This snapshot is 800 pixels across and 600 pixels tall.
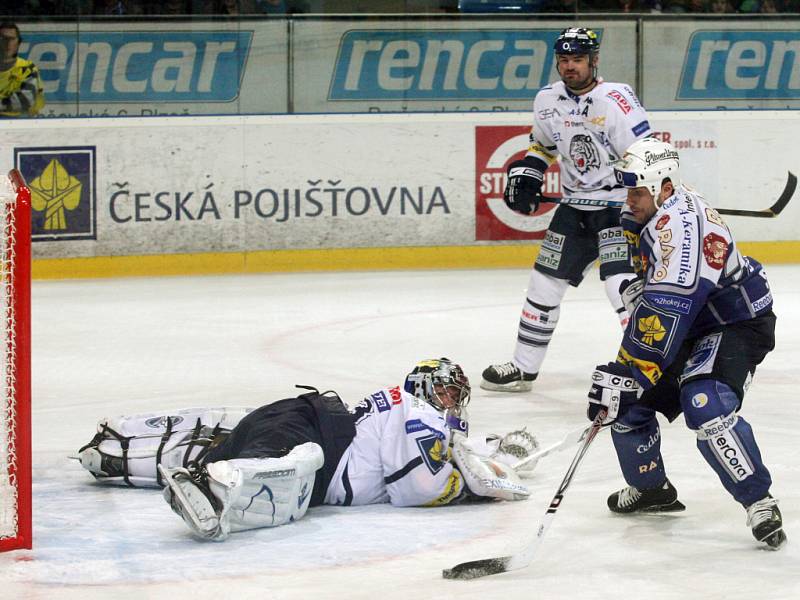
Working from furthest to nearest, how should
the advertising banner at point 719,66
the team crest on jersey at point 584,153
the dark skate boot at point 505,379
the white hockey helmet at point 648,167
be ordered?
1. the advertising banner at point 719,66
2. the dark skate boot at point 505,379
3. the team crest on jersey at point 584,153
4. the white hockey helmet at point 648,167

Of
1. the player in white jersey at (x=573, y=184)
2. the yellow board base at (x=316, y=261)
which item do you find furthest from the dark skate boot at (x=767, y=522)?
the yellow board base at (x=316, y=261)

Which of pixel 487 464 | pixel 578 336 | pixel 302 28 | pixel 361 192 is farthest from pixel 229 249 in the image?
pixel 487 464

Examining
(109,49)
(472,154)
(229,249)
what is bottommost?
(229,249)

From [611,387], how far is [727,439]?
32 centimetres

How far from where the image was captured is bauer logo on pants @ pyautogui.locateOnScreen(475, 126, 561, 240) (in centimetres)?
1002

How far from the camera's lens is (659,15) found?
413 inches

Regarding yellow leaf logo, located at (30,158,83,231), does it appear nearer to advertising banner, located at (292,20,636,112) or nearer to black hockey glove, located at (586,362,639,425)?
advertising banner, located at (292,20,636,112)

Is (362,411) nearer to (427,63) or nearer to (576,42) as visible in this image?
(576,42)

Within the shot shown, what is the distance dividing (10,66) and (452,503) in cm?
645

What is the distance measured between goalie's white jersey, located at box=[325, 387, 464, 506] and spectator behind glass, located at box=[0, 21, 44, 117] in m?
6.10

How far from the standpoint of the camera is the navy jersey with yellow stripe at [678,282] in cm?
351

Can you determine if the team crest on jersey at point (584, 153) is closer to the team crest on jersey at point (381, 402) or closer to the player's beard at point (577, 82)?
the player's beard at point (577, 82)

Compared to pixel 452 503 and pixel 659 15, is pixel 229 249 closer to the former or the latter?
pixel 659 15

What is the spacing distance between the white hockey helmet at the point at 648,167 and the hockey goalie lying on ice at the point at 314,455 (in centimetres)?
79
